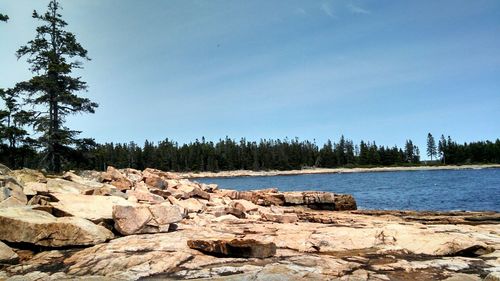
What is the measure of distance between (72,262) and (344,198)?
75.7ft

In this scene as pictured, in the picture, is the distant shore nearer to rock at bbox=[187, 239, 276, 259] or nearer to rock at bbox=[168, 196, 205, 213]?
rock at bbox=[168, 196, 205, 213]

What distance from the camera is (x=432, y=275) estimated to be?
893 centimetres

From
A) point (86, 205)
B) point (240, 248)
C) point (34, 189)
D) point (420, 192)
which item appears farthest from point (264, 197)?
point (420, 192)

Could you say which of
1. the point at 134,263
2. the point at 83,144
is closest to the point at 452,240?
the point at 134,263

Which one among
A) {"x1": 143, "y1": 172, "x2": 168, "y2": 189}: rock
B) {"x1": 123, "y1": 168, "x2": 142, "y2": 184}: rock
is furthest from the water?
{"x1": 123, "y1": 168, "x2": 142, "y2": 184}: rock

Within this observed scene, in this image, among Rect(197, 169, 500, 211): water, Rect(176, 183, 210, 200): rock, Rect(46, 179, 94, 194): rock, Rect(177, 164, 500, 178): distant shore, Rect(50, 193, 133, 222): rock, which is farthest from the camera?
Rect(177, 164, 500, 178): distant shore

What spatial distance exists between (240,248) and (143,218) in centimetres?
398

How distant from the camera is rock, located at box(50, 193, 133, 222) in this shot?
502 inches

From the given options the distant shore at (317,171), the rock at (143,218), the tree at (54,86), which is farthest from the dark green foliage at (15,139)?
the distant shore at (317,171)

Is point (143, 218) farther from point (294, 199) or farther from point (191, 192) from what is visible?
point (294, 199)

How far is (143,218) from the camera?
1261 centimetres

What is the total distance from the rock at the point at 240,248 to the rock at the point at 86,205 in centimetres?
427

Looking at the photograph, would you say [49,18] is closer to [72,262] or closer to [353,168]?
[72,262]

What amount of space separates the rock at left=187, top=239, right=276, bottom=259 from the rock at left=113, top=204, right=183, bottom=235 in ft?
9.42
